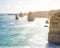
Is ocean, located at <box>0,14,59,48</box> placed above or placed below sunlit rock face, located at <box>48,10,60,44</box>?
below

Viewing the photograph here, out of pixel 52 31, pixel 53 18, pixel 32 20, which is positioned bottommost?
pixel 32 20

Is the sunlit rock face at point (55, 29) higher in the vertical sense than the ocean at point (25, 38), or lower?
higher

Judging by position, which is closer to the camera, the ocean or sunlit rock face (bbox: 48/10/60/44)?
sunlit rock face (bbox: 48/10/60/44)

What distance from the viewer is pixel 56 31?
584 cm

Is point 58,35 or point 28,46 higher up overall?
point 58,35

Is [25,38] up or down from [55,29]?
down

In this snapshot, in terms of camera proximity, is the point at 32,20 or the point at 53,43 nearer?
the point at 53,43

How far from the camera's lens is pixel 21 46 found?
6.03m

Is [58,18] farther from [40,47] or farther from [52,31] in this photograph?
[40,47]

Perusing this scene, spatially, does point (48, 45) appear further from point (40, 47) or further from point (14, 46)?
point (14, 46)

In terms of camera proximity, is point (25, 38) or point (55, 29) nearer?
point (55, 29)

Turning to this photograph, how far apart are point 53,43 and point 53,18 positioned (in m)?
0.90

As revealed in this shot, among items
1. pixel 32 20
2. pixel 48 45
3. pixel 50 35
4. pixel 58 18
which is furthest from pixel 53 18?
pixel 32 20

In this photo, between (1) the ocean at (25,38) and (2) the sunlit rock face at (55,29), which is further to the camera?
(1) the ocean at (25,38)
